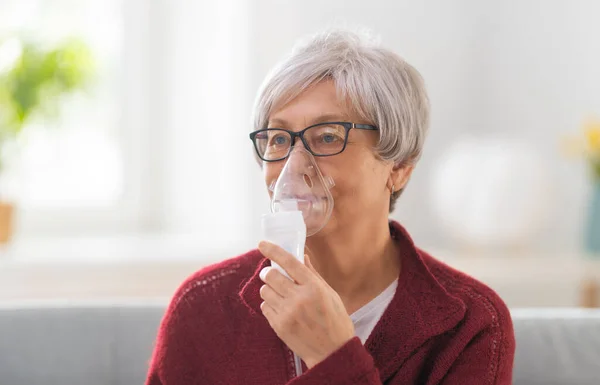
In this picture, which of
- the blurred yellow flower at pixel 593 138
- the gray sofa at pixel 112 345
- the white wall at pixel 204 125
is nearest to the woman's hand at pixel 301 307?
the gray sofa at pixel 112 345

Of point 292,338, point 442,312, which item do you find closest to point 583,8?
point 442,312

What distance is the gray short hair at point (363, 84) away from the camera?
140 centimetres

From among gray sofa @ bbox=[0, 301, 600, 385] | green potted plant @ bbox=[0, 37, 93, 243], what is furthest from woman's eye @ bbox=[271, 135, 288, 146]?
green potted plant @ bbox=[0, 37, 93, 243]

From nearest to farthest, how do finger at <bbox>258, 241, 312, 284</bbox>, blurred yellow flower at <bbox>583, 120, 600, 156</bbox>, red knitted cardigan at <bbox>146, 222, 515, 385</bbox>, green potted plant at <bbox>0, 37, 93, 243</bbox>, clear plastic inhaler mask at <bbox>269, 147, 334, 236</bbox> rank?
1. finger at <bbox>258, 241, 312, 284</bbox>
2. clear plastic inhaler mask at <bbox>269, 147, 334, 236</bbox>
3. red knitted cardigan at <bbox>146, 222, 515, 385</bbox>
4. blurred yellow flower at <bbox>583, 120, 600, 156</bbox>
5. green potted plant at <bbox>0, 37, 93, 243</bbox>

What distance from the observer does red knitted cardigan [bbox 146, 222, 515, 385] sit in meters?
1.44

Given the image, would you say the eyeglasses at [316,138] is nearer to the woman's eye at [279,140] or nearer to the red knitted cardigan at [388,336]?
the woman's eye at [279,140]

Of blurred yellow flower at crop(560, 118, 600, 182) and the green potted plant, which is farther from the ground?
the green potted plant

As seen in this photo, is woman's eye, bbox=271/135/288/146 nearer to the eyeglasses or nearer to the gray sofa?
the eyeglasses

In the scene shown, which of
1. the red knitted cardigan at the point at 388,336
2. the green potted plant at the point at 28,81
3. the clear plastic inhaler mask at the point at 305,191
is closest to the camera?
the clear plastic inhaler mask at the point at 305,191

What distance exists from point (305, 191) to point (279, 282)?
7.8 inches

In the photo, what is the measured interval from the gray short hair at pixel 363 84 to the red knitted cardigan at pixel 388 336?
26 cm

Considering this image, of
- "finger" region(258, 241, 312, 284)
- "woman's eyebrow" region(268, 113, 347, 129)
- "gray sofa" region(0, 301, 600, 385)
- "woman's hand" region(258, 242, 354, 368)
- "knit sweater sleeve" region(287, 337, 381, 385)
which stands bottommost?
"gray sofa" region(0, 301, 600, 385)

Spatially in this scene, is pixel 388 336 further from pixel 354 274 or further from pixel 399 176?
pixel 399 176

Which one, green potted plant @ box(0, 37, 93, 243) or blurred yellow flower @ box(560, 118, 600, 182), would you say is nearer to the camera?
blurred yellow flower @ box(560, 118, 600, 182)
